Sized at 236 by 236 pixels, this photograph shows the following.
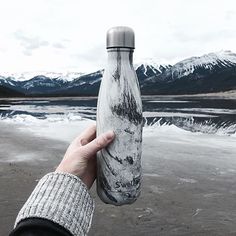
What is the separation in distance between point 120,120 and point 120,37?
15.5 inches

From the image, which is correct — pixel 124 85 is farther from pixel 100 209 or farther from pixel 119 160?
pixel 100 209

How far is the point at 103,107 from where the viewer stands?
218cm

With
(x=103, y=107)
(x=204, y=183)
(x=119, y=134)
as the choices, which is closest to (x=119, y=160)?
(x=119, y=134)

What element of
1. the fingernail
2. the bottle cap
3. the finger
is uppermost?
the bottle cap

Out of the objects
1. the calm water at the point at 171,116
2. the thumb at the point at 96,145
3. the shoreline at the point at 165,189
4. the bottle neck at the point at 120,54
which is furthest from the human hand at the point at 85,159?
the calm water at the point at 171,116

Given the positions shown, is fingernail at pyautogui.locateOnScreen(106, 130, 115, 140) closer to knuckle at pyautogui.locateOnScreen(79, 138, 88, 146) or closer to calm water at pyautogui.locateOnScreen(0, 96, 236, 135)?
knuckle at pyautogui.locateOnScreen(79, 138, 88, 146)

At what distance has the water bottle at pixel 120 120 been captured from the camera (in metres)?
2.11

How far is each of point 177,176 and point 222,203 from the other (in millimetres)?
2004

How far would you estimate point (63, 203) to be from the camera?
1690 mm

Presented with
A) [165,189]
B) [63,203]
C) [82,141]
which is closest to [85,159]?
[82,141]

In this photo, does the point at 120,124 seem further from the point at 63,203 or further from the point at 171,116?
the point at 171,116

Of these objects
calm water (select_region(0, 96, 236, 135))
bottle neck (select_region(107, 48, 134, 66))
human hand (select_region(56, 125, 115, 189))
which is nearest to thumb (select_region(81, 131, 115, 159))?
human hand (select_region(56, 125, 115, 189))

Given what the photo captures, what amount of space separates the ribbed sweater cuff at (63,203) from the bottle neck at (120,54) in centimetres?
63

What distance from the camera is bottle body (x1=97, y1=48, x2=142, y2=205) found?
83.4 inches
